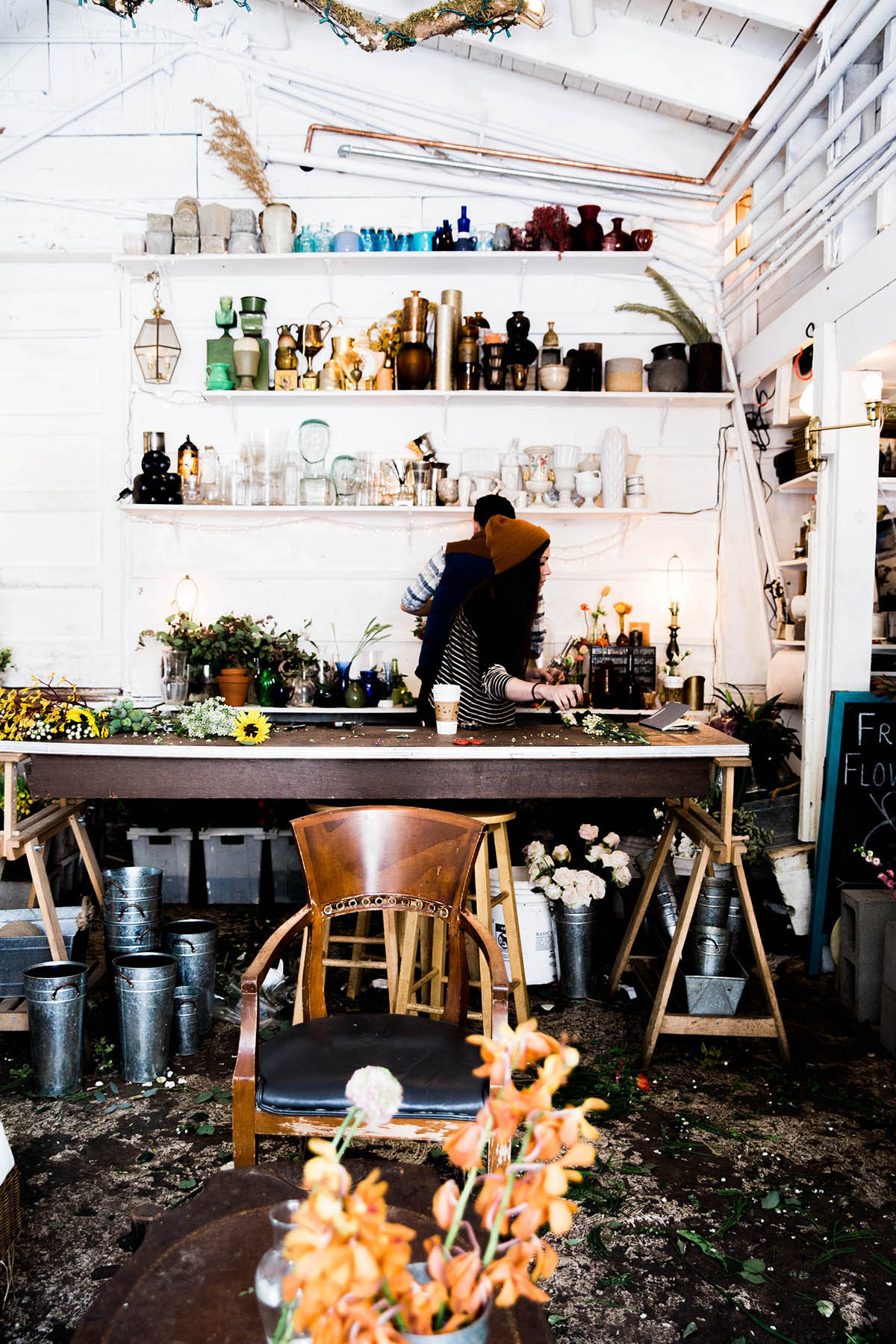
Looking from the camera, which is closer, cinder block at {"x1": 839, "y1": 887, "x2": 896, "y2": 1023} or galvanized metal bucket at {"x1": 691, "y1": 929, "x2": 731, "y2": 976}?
galvanized metal bucket at {"x1": 691, "y1": 929, "x2": 731, "y2": 976}

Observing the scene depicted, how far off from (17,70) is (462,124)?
2.46 meters

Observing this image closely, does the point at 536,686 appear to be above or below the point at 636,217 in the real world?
below

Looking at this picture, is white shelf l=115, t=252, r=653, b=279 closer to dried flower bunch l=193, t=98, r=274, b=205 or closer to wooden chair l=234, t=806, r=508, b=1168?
dried flower bunch l=193, t=98, r=274, b=205

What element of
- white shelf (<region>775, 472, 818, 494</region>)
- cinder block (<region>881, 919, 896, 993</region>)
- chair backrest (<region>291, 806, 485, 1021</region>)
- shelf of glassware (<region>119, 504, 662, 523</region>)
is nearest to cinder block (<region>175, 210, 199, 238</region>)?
shelf of glassware (<region>119, 504, 662, 523</region>)

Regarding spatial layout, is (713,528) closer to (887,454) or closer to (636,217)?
(887,454)

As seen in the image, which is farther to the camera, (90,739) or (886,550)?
(886,550)

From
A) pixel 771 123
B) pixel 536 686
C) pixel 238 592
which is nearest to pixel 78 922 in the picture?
pixel 536 686

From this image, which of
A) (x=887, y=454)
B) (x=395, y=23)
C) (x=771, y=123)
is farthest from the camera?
(x=887, y=454)

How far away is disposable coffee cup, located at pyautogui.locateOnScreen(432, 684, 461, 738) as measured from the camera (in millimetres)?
3502

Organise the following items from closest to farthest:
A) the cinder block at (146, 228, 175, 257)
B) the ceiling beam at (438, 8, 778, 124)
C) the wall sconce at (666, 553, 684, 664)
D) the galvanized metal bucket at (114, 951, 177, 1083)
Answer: the galvanized metal bucket at (114, 951, 177, 1083), the ceiling beam at (438, 8, 778, 124), the cinder block at (146, 228, 175, 257), the wall sconce at (666, 553, 684, 664)

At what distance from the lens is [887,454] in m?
4.82

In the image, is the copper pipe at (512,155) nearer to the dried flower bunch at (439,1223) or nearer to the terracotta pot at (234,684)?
the terracotta pot at (234,684)

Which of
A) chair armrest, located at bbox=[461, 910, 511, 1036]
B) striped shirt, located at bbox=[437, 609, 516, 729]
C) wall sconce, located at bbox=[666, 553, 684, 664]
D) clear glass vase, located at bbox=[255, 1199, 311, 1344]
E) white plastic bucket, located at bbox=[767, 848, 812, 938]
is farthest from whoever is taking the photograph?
wall sconce, located at bbox=[666, 553, 684, 664]

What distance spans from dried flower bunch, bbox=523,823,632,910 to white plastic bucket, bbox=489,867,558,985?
0.04 metres
